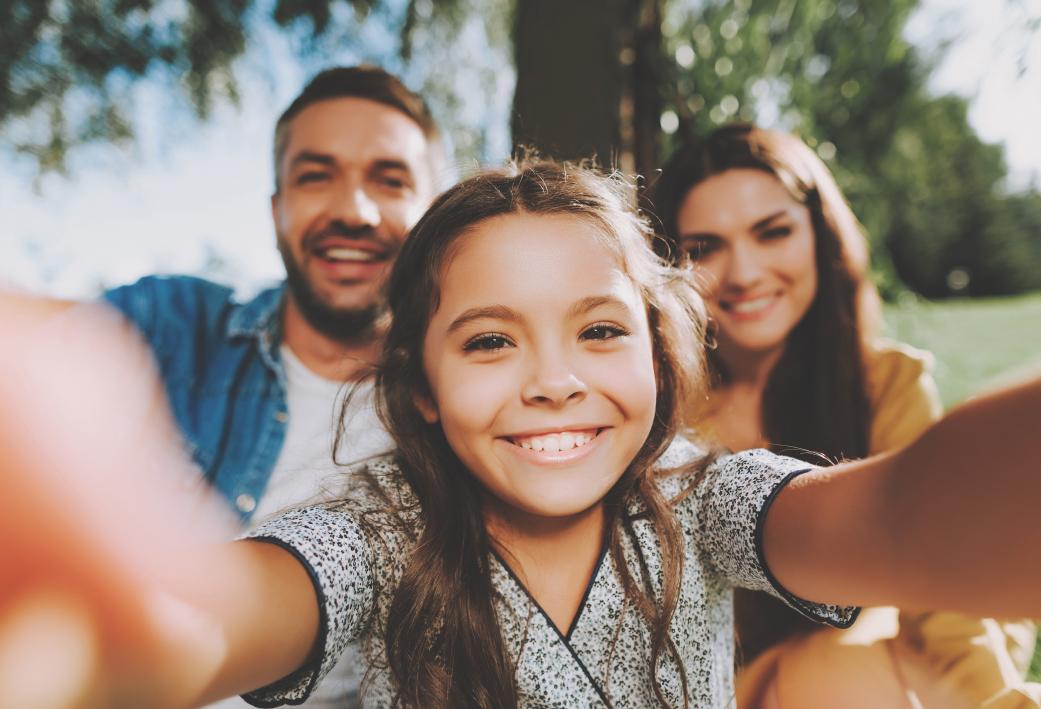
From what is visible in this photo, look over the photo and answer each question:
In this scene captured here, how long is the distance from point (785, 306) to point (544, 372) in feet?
4.86

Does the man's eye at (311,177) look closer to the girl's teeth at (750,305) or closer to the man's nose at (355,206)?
the man's nose at (355,206)

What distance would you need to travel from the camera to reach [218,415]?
2354mm

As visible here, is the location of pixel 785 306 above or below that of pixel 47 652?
above

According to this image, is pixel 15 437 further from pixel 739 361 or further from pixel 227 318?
pixel 739 361

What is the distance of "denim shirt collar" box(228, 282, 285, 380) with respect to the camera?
247cm

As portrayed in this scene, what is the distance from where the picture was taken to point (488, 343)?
4.39ft

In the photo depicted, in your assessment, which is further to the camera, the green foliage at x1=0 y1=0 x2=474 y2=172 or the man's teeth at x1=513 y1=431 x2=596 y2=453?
the green foliage at x1=0 y1=0 x2=474 y2=172

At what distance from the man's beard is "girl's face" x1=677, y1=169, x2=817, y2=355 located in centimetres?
119

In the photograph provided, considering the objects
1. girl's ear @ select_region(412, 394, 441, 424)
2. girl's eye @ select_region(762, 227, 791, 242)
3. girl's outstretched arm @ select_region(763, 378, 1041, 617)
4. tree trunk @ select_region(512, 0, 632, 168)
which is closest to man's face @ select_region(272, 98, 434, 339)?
tree trunk @ select_region(512, 0, 632, 168)

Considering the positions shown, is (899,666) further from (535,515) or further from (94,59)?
(94,59)

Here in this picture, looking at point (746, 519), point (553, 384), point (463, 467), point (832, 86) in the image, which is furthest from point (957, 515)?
point (832, 86)

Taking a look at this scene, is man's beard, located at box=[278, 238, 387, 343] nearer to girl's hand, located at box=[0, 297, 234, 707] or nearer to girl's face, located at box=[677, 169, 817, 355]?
girl's face, located at box=[677, 169, 817, 355]

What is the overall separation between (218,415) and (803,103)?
3.38 m

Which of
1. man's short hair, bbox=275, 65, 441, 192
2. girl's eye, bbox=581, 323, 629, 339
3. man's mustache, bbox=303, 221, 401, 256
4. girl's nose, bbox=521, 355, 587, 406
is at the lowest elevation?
girl's nose, bbox=521, 355, 587, 406
